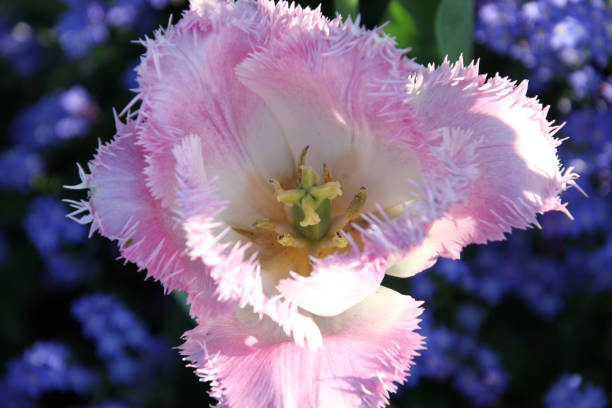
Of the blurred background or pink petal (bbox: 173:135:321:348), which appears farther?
the blurred background

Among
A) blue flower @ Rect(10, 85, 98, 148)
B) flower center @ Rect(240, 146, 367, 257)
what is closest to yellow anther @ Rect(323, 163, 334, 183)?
flower center @ Rect(240, 146, 367, 257)

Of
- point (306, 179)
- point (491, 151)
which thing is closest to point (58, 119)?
point (306, 179)

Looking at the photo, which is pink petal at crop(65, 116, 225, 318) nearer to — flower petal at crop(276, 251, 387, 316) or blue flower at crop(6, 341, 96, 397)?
flower petal at crop(276, 251, 387, 316)

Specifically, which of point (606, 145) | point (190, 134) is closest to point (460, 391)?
point (606, 145)

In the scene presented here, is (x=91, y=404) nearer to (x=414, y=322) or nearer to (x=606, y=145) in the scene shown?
(x=414, y=322)

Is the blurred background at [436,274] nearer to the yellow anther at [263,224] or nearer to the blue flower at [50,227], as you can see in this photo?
the blue flower at [50,227]

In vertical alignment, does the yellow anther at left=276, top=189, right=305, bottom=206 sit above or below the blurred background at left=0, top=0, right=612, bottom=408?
above

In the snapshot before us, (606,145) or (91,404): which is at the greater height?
(606,145)

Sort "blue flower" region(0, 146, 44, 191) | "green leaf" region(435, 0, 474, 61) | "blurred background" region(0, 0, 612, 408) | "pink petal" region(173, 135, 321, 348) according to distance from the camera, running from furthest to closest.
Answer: "blue flower" region(0, 146, 44, 191)
"blurred background" region(0, 0, 612, 408)
"green leaf" region(435, 0, 474, 61)
"pink petal" region(173, 135, 321, 348)
